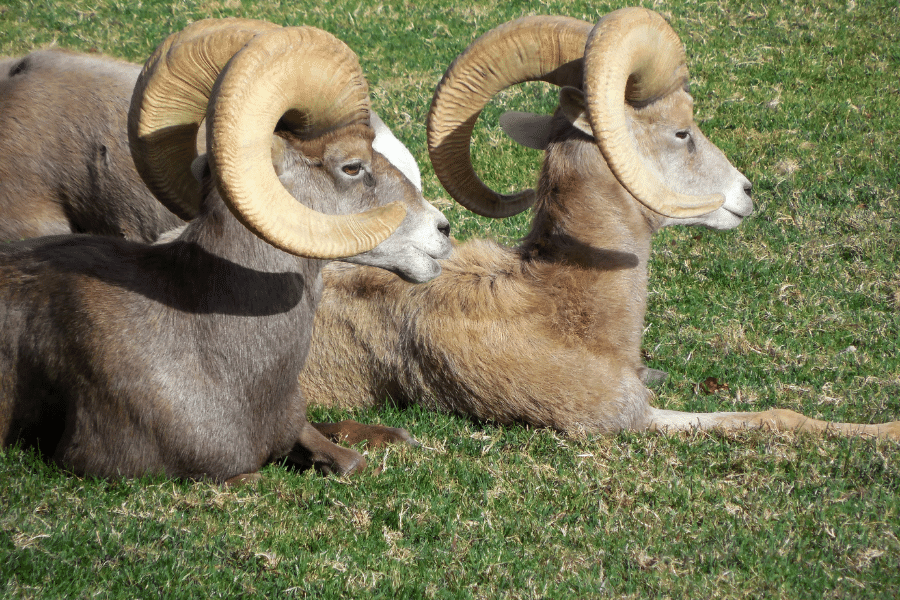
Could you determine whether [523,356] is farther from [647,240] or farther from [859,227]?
[859,227]

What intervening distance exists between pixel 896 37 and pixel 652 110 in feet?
22.5

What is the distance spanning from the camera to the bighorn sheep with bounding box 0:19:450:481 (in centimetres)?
438

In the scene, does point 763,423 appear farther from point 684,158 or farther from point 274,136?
point 274,136

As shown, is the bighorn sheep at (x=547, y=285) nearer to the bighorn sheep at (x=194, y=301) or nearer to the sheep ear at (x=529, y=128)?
the sheep ear at (x=529, y=128)

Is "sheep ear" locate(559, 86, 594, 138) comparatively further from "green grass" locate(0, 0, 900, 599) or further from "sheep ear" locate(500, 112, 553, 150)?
"green grass" locate(0, 0, 900, 599)

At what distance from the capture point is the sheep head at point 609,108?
4699 millimetres

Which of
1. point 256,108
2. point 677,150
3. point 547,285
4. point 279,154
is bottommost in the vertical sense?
point 547,285

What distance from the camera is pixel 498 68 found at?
5.29 m

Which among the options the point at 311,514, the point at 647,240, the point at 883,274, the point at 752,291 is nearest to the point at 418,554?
the point at 311,514

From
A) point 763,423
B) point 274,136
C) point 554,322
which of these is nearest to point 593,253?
point 554,322

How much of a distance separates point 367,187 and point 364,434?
155cm

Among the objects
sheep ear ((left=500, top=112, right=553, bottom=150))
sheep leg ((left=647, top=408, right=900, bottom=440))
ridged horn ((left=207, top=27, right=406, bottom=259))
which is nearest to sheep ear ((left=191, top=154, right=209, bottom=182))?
ridged horn ((left=207, top=27, right=406, bottom=259))

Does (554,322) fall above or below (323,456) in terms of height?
above

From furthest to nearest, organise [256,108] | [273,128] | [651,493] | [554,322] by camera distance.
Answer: [554,322]
[651,493]
[273,128]
[256,108]
